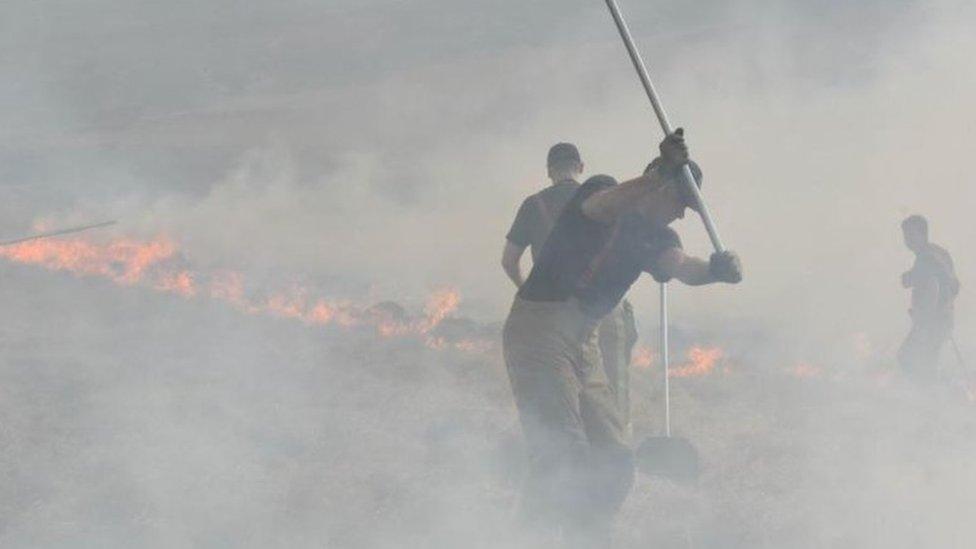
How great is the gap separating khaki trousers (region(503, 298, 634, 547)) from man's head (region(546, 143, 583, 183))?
1.40m

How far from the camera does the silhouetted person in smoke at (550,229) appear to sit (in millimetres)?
6906

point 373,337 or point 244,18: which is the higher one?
point 244,18

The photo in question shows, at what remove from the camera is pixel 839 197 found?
682 inches

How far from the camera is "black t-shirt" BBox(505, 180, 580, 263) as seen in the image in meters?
6.90

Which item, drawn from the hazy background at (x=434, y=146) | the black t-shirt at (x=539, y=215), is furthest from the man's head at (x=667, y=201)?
the hazy background at (x=434, y=146)

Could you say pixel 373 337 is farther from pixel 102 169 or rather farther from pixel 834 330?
pixel 102 169

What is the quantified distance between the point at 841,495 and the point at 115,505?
4158 millimetres

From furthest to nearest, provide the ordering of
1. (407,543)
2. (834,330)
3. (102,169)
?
(102,169), (834,330), (407,543)

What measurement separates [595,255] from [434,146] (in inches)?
679

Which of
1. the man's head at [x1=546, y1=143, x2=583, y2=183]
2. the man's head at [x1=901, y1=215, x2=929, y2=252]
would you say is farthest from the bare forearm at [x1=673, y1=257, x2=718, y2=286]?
the man's head at [x1=901, y1=215, x2=929, y2=252]

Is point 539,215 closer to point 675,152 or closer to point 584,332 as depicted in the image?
point 584,332

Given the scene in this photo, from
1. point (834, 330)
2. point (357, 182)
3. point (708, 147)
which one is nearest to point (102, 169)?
point (357, 182)

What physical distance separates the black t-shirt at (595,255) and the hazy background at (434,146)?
2.21 meters

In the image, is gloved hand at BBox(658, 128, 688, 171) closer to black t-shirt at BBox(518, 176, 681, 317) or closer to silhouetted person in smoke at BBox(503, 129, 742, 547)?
silhouetted person in smoke at BBox(503, 129, 742, 547)
